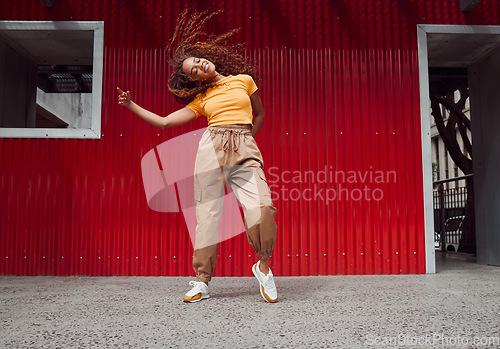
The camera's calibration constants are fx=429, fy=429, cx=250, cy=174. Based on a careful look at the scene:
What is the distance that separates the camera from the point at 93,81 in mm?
4574

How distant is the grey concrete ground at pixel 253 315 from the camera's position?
190 centimetres

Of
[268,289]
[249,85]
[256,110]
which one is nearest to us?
[268,289]

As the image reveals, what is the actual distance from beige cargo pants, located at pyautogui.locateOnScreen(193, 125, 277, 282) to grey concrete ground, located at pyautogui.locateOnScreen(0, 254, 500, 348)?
35 cm

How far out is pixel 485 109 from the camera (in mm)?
5496

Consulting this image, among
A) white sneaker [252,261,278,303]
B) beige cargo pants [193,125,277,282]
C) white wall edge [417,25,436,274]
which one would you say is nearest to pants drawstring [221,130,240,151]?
beige cargo pants [193,125,277,282]

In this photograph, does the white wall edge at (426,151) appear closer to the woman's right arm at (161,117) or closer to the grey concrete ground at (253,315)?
the grey concrete ground at (253,315)

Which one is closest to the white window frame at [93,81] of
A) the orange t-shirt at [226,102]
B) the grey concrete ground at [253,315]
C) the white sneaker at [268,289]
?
the grey concrete ground at [253,315]

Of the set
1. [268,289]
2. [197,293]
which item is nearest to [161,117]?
[197,293]

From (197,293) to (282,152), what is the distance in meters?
2.12

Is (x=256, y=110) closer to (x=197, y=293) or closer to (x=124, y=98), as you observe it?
(x=124, y=98)

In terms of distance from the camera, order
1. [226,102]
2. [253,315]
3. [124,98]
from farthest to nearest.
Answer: [226,102], [124,98], [253,315]

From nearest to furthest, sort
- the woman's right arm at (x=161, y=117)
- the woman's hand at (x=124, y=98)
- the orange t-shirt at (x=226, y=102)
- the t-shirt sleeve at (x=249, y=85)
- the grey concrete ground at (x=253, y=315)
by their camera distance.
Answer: the grey concrete ground at (x=253, y=315) → the woman's hand at (x=124, y=98) → the woman's right arm at (x=161, y=117) → the orange t-shirt at (x=226, y=102) → the t-shirt sleeve at (x=249, y=85)

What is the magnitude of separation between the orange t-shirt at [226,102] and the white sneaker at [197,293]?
3.61 feet

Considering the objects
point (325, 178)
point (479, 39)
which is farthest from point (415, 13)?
point (325, 178)
